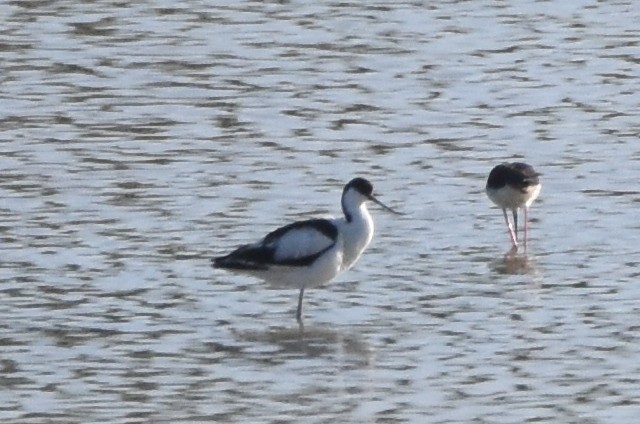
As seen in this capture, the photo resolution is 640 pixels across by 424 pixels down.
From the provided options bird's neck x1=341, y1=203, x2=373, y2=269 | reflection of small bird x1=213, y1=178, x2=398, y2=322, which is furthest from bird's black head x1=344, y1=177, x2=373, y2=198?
reflection of small bird x1=213, y1=178, x2=398, y2=322

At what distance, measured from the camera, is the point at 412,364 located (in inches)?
464

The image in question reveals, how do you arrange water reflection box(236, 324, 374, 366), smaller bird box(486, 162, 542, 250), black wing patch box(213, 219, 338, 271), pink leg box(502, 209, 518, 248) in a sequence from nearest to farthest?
1. water reflection box(236, 324, 374, 366)
2. black wing patch box(213, 219, 338, 271)
3. pink leg box(502, 209, 518, 248)
4. smaller bird box(486, 162, 542, 250)

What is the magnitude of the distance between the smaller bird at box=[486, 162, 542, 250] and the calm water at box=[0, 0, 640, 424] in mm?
222

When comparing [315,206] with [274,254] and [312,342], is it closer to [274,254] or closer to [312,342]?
[274,254]

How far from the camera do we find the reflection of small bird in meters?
13.0

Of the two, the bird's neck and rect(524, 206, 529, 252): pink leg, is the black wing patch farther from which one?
rect(524, 206, 529, 252): pink leg

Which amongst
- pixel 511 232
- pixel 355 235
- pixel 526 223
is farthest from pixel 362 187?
pixel 526 223

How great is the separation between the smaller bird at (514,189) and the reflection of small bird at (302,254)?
2224 mm

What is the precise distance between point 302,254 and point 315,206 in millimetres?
2963

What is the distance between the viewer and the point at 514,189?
15.3 m

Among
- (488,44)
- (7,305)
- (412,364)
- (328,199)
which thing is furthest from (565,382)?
(488,44)

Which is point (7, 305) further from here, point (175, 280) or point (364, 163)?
point (364, 163)

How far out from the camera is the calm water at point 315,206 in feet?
37.4

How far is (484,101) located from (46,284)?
7.00 meters
